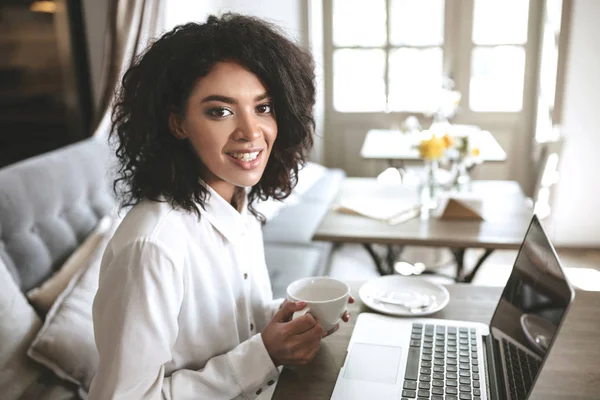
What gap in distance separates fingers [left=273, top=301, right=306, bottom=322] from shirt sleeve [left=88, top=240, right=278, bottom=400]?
178 millimetres

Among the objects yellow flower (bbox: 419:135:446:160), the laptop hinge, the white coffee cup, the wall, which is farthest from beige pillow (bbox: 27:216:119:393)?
the wall

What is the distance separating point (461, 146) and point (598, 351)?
4.42ft

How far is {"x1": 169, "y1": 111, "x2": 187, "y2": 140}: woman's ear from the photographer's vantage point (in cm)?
104

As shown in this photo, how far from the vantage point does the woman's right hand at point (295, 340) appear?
1.00 meters

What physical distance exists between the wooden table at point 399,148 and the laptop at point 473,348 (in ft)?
6.06

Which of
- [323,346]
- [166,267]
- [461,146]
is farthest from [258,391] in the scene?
[461,146]

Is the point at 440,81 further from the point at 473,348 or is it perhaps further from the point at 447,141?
the point at 473,348

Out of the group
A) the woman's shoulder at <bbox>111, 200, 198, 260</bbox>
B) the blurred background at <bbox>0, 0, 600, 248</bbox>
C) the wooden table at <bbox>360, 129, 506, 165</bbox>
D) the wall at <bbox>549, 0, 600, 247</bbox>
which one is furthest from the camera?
the wall at <bbox>549, 0, 600, 247</bbox>

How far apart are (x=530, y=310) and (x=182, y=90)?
683mm

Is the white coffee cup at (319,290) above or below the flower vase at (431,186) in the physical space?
above

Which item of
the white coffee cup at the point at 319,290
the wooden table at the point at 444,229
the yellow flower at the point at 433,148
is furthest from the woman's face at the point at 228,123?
the yellow flower at the point at 433,148

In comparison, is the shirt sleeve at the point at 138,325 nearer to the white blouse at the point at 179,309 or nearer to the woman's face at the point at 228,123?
the white blouse at the point at 179,309

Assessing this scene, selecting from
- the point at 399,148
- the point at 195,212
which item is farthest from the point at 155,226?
the point at 399,148

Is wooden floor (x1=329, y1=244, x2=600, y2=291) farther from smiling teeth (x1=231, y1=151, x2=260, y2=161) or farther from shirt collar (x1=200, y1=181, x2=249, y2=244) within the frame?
smiling teeth (x1=231, y1=151, x2=260, y2=161)
